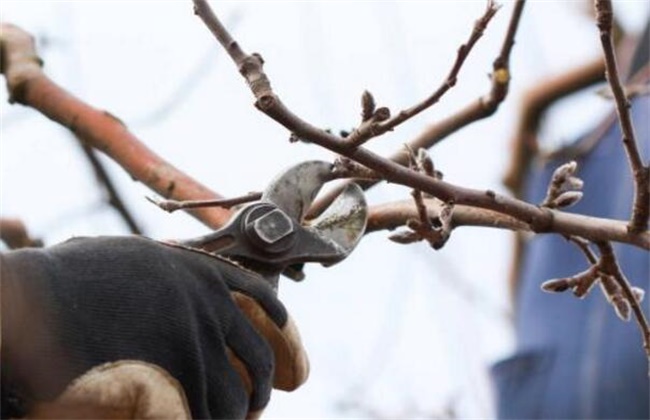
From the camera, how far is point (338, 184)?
4.43ft

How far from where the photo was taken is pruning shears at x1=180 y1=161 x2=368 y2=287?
100 centimetres

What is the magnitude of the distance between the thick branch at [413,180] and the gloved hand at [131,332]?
0.12 meters

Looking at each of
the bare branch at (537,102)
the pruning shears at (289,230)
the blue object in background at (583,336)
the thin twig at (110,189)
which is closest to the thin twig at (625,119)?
the pruning shears at (289,230)

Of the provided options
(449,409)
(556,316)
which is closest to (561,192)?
(449,409)

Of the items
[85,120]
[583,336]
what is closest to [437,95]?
[85,120]

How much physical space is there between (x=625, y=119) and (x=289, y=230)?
0.30 metres

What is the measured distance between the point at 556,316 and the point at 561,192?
1910 millimetres

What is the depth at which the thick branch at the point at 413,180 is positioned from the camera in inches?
39.2

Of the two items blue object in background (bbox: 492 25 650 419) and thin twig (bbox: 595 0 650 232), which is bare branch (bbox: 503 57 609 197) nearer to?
blue object in background (bbox: 492 25 650 419)

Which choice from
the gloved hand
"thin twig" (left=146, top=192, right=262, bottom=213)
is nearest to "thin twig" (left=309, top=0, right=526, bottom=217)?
"thin twig" (left=146, top=192, right=262, bottom=213)

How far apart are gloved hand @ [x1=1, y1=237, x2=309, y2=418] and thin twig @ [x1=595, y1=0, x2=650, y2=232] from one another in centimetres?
34

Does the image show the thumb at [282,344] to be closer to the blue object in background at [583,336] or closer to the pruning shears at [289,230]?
the pruning shears at [289,230]

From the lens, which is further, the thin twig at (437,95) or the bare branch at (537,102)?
the bare branch at (537,102)

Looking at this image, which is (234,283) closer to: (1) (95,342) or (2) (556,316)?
(1) (95,342)
